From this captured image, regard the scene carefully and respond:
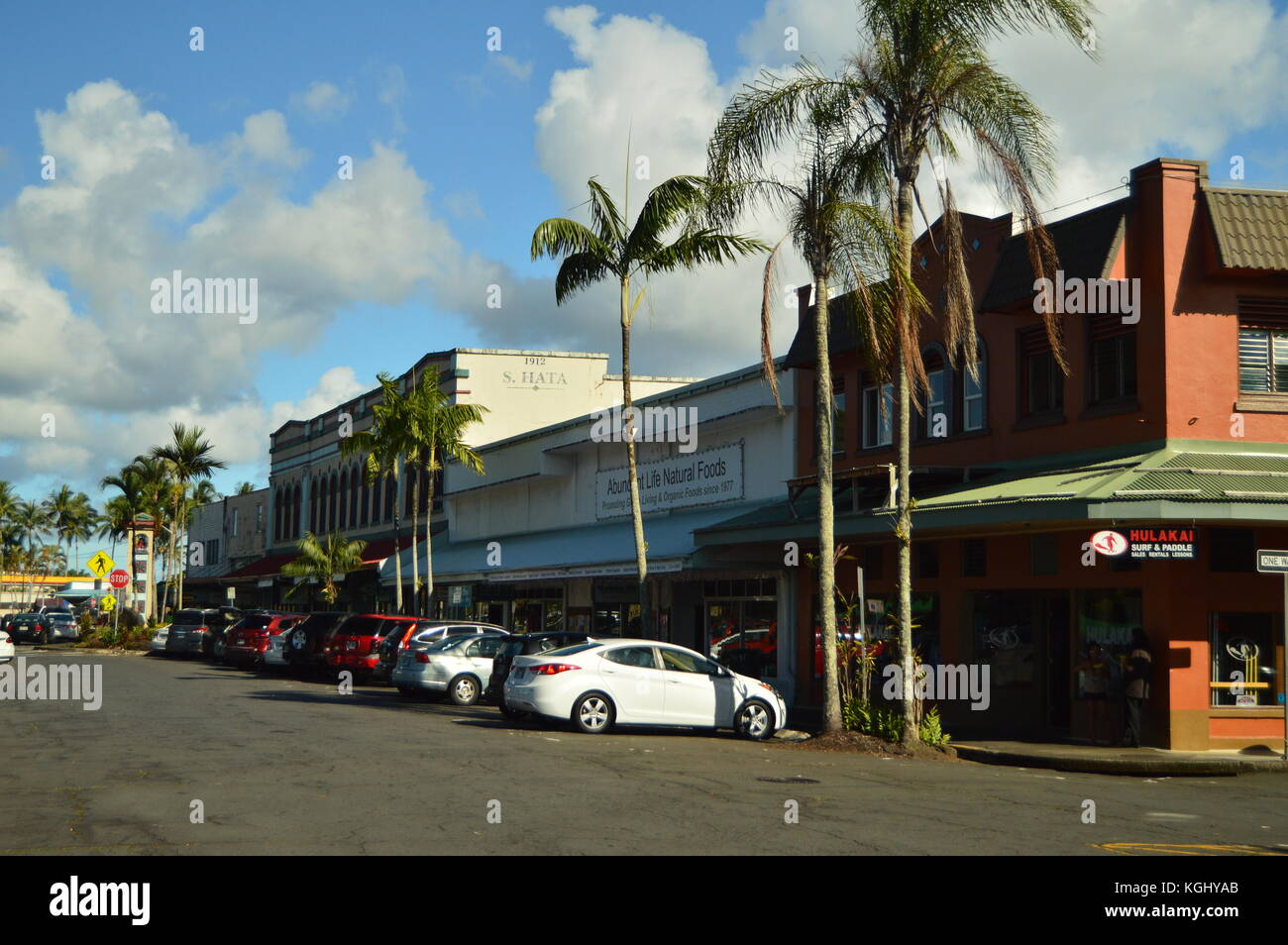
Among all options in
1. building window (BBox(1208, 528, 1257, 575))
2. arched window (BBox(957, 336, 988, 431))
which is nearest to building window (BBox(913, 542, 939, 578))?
arched window (BBox(957, 336, 988, 431))

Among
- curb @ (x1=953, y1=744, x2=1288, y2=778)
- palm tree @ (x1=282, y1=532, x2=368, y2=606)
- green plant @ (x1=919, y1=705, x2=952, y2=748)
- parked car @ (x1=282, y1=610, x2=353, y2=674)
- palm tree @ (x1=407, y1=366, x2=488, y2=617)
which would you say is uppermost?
palm tree @ (x1=407, y1=366, x2=488, y2=617)

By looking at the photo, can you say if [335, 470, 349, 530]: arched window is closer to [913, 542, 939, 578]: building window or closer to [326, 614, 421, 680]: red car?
[326, 614, 421, 680]: red car

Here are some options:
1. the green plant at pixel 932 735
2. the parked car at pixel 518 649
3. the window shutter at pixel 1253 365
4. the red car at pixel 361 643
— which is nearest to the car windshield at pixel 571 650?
the parked car at pixel 518 649

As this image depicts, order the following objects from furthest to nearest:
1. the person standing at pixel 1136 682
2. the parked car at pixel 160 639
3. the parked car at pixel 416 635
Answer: the parked car at pixel 160 639 < the parked car at pixel 416 635 < the person standing at pixel 1136 682

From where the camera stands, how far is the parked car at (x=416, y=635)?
91.0ft

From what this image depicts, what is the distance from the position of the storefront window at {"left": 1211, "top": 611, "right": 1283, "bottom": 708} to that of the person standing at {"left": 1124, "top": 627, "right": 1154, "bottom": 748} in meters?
1.03

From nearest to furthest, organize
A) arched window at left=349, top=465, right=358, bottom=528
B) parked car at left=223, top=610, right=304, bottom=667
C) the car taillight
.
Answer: the car taillight
parked car at left=223, top=610, right=304, bottom=667
arched window at left=349, top=465, right=358, bottom=528

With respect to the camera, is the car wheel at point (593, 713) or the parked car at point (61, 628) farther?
the parked car at point (61, 628)

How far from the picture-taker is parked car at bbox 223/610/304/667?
36.5 m

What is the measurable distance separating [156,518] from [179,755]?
175 ft

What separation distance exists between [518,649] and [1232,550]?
462 inches

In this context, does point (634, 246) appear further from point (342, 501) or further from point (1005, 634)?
point (342, 501)

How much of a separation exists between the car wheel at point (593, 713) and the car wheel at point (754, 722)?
1.96 meters

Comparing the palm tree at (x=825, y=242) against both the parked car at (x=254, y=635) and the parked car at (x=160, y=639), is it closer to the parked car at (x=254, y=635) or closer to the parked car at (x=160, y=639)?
the parked car at (x=254, y=635)
